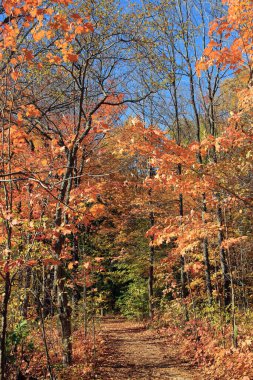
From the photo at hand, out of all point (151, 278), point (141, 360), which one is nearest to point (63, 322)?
point (141, 360)

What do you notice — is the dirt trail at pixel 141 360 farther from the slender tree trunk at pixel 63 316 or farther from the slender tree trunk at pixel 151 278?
the slender tree trunk at pixel 151 278

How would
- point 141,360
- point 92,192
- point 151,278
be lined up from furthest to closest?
1. point 151,278
2. point 141,360
3. point 92,192

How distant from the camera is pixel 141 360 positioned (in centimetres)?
904

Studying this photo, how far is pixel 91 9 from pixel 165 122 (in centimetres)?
795

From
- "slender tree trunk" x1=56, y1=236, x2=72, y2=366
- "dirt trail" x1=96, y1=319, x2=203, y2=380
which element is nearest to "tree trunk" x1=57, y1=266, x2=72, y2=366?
"slender tree trunk" x1=56, y1=236, x2=72, y2=366

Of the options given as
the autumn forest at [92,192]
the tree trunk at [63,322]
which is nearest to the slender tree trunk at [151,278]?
→ the autumn forest at [92,192]

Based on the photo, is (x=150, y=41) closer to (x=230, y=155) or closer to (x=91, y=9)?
(x=91, y=9)

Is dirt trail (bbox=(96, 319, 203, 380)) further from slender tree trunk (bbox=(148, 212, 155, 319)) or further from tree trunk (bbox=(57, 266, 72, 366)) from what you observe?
slender tree trunk (bbox=(148, 212, 155, 319))

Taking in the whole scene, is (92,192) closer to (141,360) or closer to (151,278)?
(141,360)

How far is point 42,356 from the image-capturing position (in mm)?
7684

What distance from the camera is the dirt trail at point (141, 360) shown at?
7543 millimetres

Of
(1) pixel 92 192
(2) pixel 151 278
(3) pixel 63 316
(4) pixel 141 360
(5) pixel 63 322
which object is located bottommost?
(4) pixel 141 360

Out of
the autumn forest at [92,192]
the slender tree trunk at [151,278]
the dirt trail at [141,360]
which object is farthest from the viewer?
the slender tree trunk at [151,278]

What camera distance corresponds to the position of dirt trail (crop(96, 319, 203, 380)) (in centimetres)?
754
